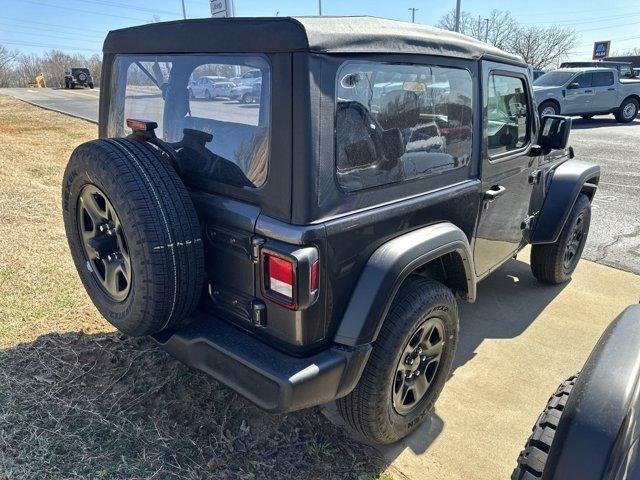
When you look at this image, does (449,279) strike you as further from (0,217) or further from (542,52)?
(542,52)

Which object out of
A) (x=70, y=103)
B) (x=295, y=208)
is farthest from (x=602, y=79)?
(x=70, y=103)

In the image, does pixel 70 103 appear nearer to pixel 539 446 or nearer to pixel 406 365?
pixel 406 365

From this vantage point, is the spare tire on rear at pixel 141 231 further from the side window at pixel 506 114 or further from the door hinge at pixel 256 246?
the side window at pixel 506 114

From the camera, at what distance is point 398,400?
243cm

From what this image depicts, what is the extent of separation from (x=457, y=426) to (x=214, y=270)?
5.17 feet

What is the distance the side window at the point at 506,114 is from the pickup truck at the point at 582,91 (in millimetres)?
12395

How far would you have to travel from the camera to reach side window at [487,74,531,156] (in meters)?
2.92

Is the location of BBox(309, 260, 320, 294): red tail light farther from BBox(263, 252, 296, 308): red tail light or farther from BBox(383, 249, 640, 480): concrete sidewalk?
BBox(383, 249, 640, 480): concrete sidewalk

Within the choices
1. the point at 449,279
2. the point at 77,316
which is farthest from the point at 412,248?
the point at 77,316

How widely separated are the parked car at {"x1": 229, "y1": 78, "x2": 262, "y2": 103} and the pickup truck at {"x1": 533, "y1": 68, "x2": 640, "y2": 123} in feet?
47.3

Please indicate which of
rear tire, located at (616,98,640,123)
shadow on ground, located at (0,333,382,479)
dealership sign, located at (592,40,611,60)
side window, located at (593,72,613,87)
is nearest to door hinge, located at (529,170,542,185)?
shadow on ground, located at (0,333,382,479)

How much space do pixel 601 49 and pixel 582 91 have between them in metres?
37.5

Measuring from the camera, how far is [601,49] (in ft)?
149

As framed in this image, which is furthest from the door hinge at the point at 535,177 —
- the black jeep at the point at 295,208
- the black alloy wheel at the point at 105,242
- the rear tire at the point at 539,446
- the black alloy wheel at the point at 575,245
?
the black alloy wheel at the point at 105,242
